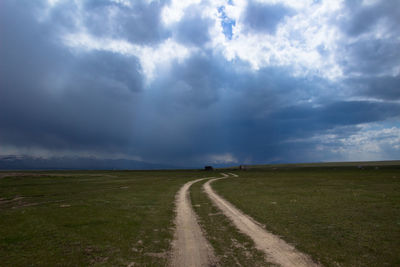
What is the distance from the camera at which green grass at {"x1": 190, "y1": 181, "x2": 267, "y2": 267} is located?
984cm

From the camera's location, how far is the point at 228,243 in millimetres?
12266

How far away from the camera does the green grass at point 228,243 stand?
984 cm

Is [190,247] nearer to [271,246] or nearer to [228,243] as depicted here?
[228,243]

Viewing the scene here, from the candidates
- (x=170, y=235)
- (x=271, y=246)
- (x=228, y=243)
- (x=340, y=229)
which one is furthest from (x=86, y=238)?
(x=340, y=229)

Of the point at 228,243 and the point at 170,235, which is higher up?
the point at 228,243

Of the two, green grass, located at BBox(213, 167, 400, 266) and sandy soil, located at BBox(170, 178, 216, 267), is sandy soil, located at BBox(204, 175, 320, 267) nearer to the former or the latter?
green grass, located at BBox(213, 167, 400, 266)

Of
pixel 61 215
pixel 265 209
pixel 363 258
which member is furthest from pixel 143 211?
pixel 363 258

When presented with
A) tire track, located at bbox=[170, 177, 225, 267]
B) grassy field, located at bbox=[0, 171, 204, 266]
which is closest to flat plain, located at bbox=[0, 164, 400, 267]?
grassy field, located at bbox=[0, 171, 204, 266]

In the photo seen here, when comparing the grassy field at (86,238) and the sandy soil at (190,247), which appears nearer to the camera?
the sandy soil at (190,247)

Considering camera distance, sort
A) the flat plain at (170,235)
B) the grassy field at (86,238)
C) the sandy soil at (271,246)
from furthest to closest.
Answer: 1. the grassy field at (86,238)
2. the flat plain at (170,235)
3. the sandy soil at (271,246)

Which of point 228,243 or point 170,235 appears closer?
point 228,243

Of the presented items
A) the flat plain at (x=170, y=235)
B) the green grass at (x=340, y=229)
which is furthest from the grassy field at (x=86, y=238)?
the green grass at (x=340, y=229)

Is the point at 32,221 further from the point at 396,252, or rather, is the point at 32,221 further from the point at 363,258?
the point at 396,252

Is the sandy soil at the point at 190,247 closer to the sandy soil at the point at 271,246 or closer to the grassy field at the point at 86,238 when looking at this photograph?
the grassy field at the point at 86,238
